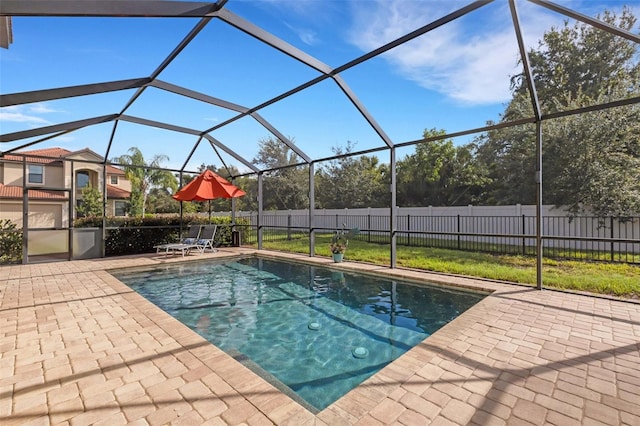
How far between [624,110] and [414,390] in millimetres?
13560

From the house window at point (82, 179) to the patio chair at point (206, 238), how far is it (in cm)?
1723

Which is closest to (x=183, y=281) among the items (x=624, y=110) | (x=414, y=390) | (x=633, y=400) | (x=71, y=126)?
(x=71, y=126)

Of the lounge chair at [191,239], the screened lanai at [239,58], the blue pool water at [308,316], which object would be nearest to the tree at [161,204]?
the lounge chair at [191,239]

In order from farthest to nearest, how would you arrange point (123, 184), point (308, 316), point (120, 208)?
point (123, 184), point (120, 208), point (308, 316)

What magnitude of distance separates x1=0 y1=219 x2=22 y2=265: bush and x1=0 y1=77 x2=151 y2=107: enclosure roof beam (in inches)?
230

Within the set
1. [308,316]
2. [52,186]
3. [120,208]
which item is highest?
[52,186]

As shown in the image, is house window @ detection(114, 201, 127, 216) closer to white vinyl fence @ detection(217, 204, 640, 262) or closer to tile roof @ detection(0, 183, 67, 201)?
tile roof @ detection(0, 183, 67, 201)

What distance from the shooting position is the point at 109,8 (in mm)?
3160

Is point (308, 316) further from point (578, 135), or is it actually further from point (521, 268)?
point (578, 135)

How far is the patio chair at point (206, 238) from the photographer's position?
10.4 metres

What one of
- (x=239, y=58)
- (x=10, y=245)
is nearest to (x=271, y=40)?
(x=239, y=58)

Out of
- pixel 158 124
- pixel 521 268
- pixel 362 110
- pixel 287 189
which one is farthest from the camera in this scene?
pixel 287 189

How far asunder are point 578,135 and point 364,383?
42.4 feet

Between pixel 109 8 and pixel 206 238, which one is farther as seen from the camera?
pixel 206 238
